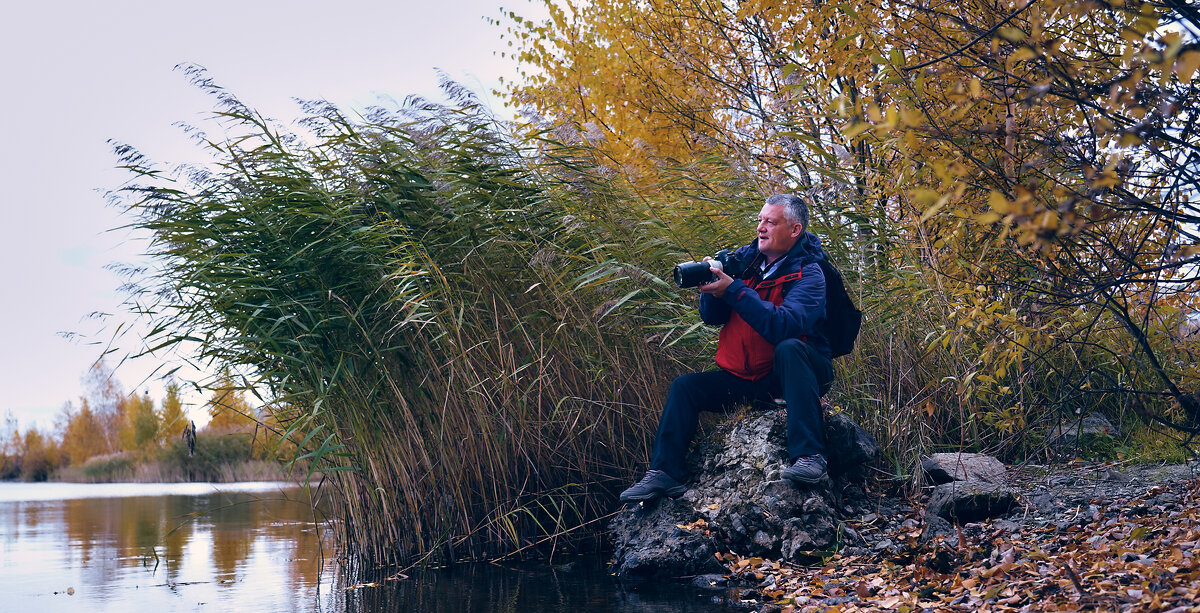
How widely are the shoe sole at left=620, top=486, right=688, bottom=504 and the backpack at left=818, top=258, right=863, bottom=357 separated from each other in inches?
40.6

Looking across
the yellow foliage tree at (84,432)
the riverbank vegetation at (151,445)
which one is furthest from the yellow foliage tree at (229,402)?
the yellow foliage tree at (84,432)

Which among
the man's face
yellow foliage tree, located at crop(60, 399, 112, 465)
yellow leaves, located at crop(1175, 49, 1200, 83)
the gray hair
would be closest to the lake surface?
the man's face

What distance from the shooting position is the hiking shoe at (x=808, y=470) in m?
4.02

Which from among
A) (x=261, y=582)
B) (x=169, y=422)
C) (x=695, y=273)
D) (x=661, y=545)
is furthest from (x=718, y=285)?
(x=169, y=422)

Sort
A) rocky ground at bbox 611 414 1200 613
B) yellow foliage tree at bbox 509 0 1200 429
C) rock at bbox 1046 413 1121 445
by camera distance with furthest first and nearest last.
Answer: rock at bbox 1046 413 1121 445, rocky ground at bbox 611 414 1200 613, yellow foliage tree at bbox 509 0 1200 429

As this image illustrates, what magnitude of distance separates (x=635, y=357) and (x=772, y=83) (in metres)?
4.97

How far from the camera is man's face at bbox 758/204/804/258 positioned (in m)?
4.34

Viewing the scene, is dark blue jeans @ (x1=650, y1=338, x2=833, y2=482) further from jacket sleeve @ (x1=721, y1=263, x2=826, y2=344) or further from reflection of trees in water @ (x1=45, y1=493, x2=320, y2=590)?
reflection of trees in water @ (x1=45, y1=493, x2=320, y2=590)

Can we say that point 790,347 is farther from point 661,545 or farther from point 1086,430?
point 1086,430

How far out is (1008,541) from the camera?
146 inches

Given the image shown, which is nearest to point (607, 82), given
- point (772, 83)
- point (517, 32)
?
point (772, 83)

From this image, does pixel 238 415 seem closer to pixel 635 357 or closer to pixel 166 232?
pixel 166 232

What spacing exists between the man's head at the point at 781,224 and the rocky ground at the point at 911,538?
0.87 meters

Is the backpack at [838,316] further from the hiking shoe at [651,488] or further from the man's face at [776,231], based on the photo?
the hiking shoe at [651,488]
